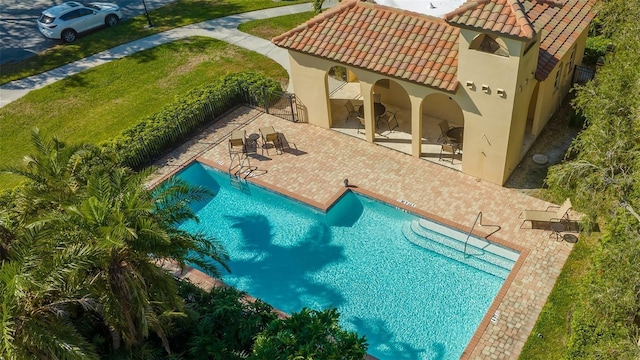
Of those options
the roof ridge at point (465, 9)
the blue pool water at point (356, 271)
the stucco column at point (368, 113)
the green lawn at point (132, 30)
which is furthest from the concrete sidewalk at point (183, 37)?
the roof ridge at point (465, 9)

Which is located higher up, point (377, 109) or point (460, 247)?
point (377, 109)

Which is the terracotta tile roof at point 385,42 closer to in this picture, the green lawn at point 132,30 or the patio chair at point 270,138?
the patio chair at point 270,138

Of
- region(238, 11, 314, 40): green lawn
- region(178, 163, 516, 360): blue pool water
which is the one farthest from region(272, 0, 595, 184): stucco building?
region(238, 11, 314, 40): green lawn

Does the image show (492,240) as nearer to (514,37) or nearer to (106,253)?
(514,37)

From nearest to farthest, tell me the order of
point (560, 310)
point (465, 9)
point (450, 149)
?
point (560, 310)
point (465, 9)
point (450, 149)

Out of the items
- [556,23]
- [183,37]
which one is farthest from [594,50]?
[183,37]

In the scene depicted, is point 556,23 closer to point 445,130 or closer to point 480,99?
point 480,99

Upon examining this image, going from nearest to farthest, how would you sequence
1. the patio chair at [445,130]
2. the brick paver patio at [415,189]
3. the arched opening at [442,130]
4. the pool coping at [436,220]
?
the pool coping at [436,220] → the brick paver patio at [415,189] → the arched opening at [442,130] → the patio chair at [445,130]
